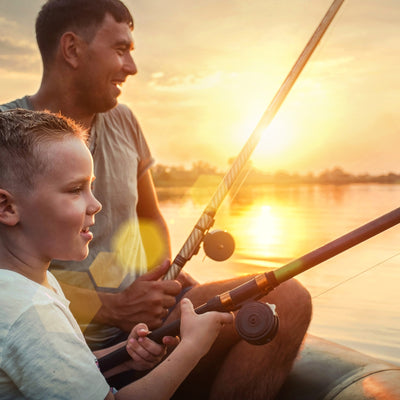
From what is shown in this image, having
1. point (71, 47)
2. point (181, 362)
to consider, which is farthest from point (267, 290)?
point (71, 47)

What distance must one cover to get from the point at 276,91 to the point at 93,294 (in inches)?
38.8

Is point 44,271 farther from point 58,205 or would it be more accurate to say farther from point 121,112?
point 121,112

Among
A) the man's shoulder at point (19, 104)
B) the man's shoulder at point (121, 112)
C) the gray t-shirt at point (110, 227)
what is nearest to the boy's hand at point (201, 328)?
the gray t-shirt at point (110, 227)

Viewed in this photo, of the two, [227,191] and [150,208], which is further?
[150,208]

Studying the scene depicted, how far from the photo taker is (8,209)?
1.13 meters

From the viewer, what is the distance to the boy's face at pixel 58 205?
1145mm

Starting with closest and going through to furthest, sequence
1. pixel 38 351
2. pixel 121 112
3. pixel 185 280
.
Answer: pixel 38 351 < pixel 185 280 < pixel 121 112

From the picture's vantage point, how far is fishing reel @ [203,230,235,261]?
184 cm

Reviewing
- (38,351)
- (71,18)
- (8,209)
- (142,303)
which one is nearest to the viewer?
(38,351)

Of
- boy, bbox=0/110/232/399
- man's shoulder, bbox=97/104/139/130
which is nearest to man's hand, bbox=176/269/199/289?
man's shoulder, bbox=97/104/139/130

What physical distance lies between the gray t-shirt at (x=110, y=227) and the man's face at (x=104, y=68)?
0.10 m

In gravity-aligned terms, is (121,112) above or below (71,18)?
below

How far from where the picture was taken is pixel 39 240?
1160 millimetres

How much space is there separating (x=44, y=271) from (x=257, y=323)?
1.68 feet
